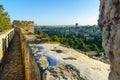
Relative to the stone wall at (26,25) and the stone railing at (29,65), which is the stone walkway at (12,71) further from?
→ the stone wall at (26,25)

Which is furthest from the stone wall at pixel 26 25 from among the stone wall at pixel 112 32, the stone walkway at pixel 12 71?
the stone wall at pixel 112 32

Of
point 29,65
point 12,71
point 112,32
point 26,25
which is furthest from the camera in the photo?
point 26,25

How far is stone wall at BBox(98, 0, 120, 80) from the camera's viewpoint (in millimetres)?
1009

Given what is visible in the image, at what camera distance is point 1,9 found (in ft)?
86.6

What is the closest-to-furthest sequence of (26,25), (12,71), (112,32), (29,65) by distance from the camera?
(112,32), (29,65), (12,71), (26,25)

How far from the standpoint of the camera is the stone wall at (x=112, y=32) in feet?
3.31

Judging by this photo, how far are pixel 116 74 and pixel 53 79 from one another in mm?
1308

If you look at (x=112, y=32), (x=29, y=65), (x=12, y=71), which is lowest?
(x=12, y=71)

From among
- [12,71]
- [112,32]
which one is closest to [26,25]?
[12,71]

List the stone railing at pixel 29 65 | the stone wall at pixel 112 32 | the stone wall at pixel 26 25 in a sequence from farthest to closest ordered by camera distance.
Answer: the stone wall at pixel 26 25
the stone railing at pixel 29 65
the stone wall at pixel 112 32

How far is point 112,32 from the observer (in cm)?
105

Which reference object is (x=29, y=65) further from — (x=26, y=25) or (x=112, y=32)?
(x=26, y=25)

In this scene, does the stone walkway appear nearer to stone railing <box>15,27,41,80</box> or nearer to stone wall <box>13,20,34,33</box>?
stone railing <box>15,27,41,80</box>

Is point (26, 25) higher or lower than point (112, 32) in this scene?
lower
